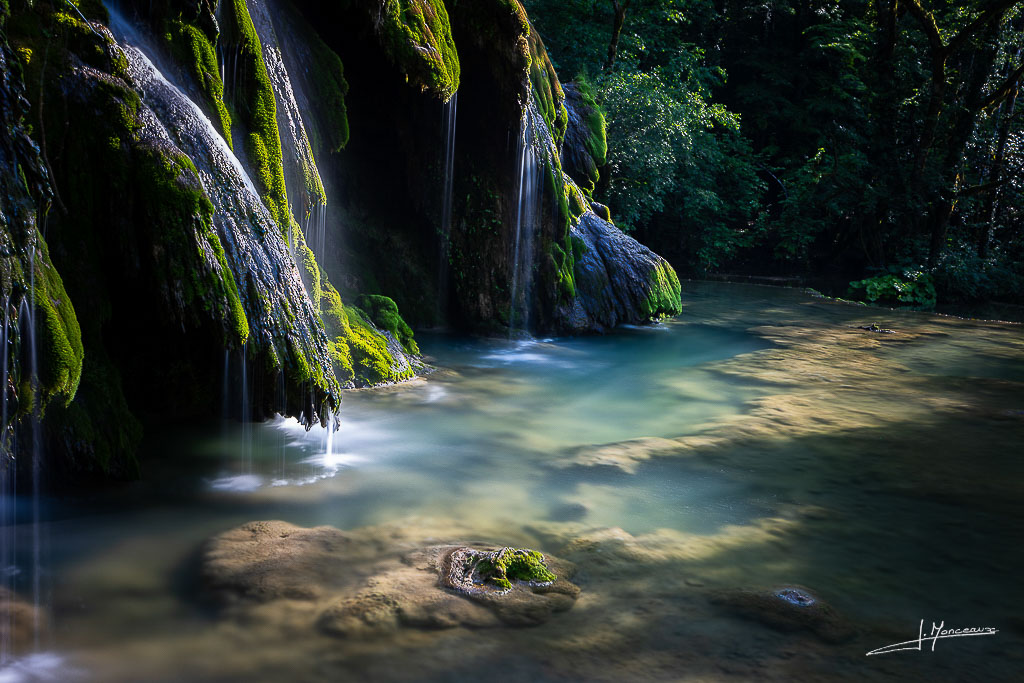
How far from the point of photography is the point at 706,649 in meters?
3.98

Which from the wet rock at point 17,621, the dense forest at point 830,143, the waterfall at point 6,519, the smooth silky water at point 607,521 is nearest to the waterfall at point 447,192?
the smooth silky water at point 607,521

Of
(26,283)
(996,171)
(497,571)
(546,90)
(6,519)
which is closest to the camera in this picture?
(26,283)

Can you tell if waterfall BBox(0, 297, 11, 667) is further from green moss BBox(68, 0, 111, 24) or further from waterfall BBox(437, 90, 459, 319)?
waterfall BBox(437, 90, 459, 319)

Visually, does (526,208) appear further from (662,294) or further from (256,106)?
(256,106)

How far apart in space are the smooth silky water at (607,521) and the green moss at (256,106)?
2284 mm

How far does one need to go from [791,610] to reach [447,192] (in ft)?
31.6

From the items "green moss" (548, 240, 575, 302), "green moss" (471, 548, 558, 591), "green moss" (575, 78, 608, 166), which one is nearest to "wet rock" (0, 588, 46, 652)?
"green moss" (471, 548, 558, 591)

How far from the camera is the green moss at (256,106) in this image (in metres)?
7.23

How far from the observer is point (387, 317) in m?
10.6

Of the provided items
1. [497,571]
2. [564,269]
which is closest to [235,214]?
[497,571]

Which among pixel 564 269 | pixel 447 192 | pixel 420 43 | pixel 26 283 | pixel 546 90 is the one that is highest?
pixel 546 90

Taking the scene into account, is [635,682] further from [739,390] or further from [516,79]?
[516,79]

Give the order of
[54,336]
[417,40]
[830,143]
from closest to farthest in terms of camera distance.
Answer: [54,336]
[417,40]
[830,143]

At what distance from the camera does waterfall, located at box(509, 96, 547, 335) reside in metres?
12.8
